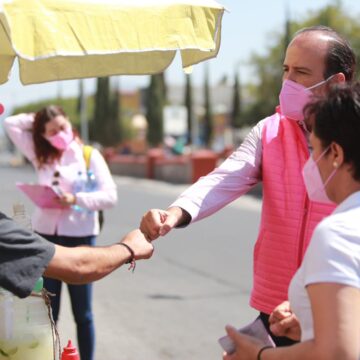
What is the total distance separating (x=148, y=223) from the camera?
310 centimetres

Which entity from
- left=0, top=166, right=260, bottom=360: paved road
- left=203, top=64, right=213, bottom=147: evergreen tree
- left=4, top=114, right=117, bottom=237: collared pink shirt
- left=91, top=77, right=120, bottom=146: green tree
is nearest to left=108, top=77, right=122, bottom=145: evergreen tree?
left=91, top=77, right=120, bottom=146: green tree

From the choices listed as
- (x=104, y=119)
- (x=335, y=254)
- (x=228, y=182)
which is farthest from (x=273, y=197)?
(x=104, y=119)

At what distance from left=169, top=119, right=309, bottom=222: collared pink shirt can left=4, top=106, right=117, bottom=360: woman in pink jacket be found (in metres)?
2.27

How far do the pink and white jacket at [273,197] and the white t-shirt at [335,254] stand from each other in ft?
3.02

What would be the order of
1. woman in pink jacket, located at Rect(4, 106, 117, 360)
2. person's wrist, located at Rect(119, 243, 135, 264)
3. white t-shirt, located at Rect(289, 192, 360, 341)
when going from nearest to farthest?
white t-shirt, located at Rect(289, 192, 360, 341)
person's wrist, located at Rect(119, 243, 135, 264)
woman in pink jacket, located at Rect(4, 106, 117, 360)

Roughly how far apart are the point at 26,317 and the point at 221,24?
1.48m

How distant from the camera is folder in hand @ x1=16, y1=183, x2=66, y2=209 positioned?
215 inches

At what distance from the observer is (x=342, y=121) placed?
207cm

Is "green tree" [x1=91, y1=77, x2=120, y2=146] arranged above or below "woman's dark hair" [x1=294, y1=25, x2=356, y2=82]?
below

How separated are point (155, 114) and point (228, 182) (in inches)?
2565

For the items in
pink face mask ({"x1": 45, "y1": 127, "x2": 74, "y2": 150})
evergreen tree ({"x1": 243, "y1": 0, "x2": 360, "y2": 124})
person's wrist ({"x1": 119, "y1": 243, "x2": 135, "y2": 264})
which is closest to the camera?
person's wrist ({"x1": 119, "y1": 243, "x2": 135, "y2": 264})

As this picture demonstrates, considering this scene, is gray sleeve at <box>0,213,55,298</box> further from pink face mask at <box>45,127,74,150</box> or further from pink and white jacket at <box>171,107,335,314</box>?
pink face mask at <box>45,127,74,150</box>

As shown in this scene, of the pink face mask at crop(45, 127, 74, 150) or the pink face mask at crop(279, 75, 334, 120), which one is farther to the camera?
the pink face mask at crop(45, 127, 74, 150)

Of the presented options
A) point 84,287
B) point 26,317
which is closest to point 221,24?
point 26,317
